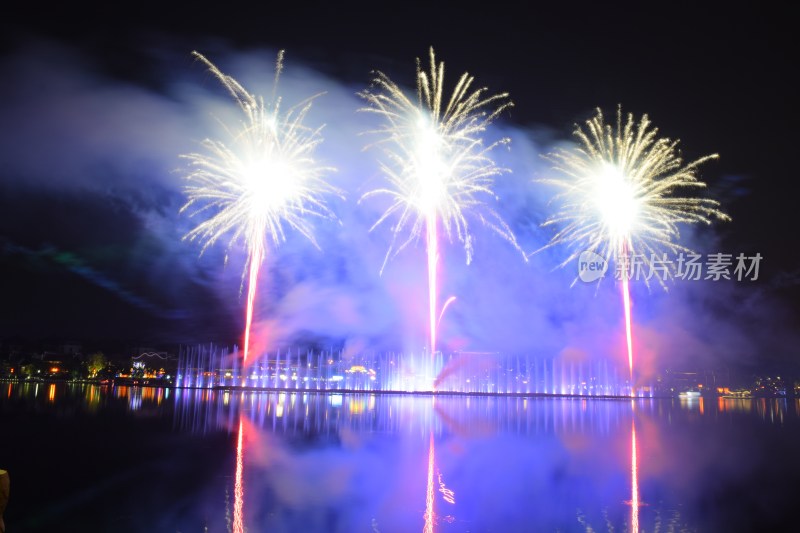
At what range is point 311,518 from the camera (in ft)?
27.5

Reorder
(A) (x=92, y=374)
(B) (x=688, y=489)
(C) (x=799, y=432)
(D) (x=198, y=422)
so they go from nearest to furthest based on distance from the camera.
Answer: (B) (x=688, y=489) → (D) (x=198, y=422) → (C) (x=799, y=432) → (A) (x=92, y=374)

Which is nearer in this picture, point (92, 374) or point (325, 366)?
point (325, 366)

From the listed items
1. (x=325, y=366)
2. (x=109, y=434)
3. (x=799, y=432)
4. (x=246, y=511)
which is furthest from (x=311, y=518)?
(x=325, y=366)

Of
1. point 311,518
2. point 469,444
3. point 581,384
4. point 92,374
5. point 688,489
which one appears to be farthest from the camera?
point 92,374

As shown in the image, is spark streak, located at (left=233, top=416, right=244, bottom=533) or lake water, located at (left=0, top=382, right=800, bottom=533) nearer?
spark streak, located at (left=233, top=416, right=244, bottom=533)

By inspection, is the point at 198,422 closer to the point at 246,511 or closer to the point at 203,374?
the point at 246,511

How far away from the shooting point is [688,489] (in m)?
11.3

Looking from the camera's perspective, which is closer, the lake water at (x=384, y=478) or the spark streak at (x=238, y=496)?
the spark streak at (x=238, y=496)

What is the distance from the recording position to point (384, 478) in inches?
449

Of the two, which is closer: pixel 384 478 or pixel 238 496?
pixel 238 496

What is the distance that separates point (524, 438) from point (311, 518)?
38.9ft

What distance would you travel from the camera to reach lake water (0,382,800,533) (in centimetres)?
844

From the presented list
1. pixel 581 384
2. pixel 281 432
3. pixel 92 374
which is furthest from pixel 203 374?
pixel 281 432

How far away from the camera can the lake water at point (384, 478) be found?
8438mm
